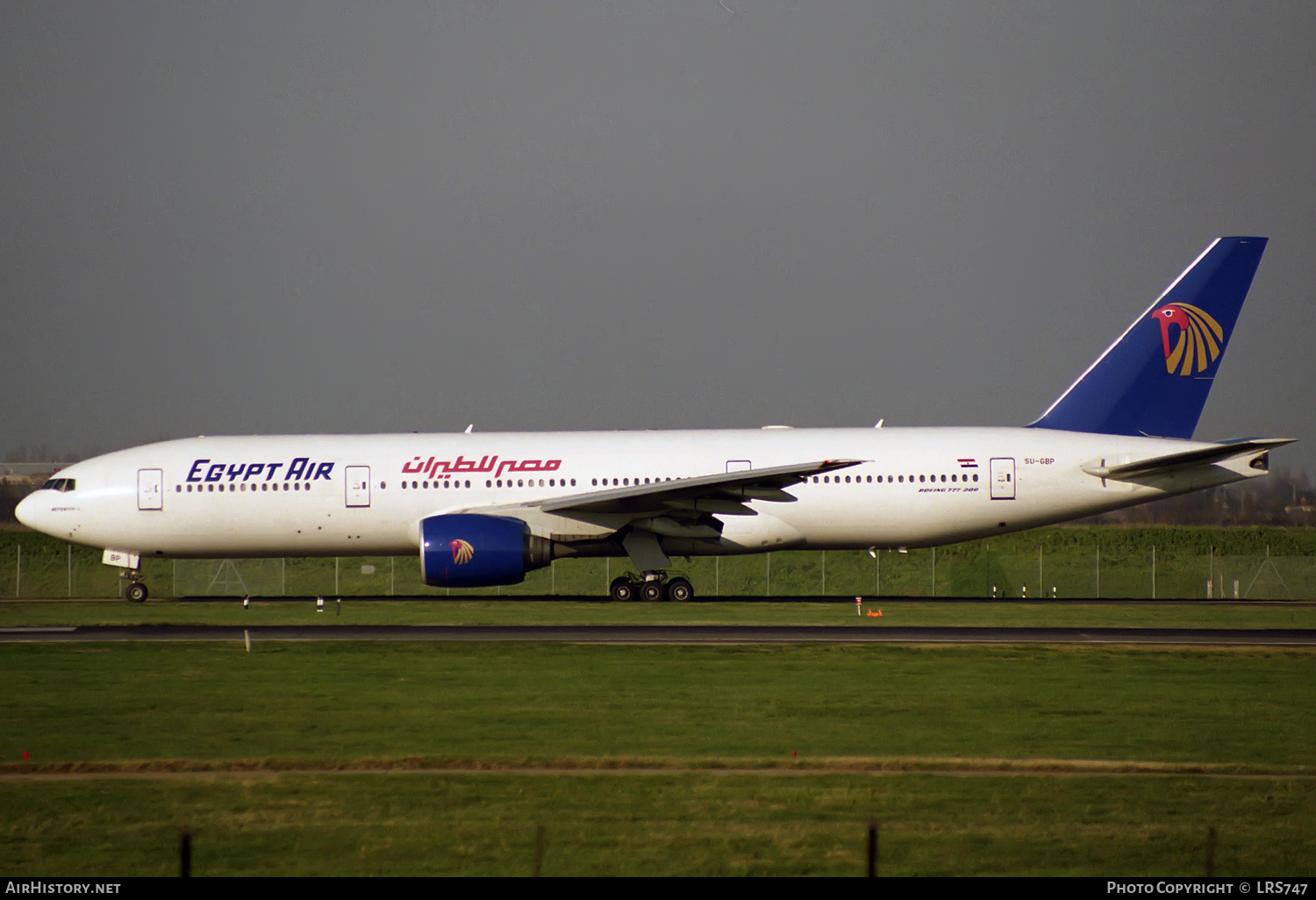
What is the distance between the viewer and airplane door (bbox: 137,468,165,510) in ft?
99.7

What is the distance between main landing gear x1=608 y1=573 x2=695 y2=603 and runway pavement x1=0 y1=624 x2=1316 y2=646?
5.89 m

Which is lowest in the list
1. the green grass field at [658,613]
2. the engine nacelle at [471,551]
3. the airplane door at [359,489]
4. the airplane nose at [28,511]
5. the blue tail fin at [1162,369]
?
the green grass field at [658,613]

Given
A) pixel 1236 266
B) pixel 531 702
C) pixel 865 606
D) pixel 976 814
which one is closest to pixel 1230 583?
pixel 1236 266

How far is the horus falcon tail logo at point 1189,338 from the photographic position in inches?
1233

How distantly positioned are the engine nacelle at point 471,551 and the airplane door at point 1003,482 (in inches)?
427

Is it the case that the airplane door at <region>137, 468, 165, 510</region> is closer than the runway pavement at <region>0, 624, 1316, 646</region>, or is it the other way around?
the runway pavement at <region>0, 624, 1316, 646</region>

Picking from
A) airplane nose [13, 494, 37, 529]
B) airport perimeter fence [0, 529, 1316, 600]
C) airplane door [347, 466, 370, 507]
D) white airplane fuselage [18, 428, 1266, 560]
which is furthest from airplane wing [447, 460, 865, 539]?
airplane nose [13, 494, 37, 529]

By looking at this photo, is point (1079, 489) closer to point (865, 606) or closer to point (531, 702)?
point (865, 606)

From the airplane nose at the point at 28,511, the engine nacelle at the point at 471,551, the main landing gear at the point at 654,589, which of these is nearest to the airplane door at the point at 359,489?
the engine nacelle at the point at 471,551

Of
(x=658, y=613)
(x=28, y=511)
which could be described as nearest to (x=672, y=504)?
(x=658, y=613)

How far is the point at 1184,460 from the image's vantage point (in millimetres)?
28703

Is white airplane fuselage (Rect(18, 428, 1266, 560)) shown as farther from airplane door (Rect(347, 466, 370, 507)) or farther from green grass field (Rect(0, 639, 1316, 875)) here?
green grass field (Rect(0, 639, 1316, 875))

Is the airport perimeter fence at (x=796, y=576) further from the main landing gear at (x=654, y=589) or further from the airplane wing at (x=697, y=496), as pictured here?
the airplane wing at (x=697, y=496)

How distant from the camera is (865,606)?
95.2 feet
